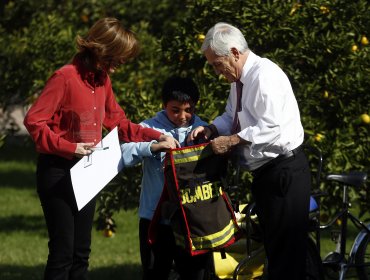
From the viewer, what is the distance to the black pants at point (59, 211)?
5.77 m

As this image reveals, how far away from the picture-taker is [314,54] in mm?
7945

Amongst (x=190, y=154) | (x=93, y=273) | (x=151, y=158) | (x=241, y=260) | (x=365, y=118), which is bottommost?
(x=93, y=273)

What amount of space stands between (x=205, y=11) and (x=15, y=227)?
17.9 feet

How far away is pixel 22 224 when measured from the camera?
12.9 metres

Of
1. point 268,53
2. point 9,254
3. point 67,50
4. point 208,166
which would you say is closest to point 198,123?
point 208,166

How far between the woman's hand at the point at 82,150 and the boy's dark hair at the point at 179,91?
63cm

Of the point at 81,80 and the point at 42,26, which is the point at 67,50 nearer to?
the point at 42,26

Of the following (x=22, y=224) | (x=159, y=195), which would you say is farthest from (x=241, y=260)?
(x=22, y=224)

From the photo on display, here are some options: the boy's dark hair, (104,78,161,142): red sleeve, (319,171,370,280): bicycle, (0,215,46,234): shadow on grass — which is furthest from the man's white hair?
Answer: (0,215,46,234): shadow on grass

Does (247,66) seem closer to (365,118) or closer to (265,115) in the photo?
(265,115)

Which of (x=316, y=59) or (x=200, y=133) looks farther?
(x=316, y=59)

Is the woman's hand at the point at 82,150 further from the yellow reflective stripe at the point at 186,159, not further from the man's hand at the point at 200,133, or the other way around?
the man's hand at the point at 200,133

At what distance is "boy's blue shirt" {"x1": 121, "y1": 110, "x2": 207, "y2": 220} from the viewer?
5.91 metres

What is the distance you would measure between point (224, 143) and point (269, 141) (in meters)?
0.25
